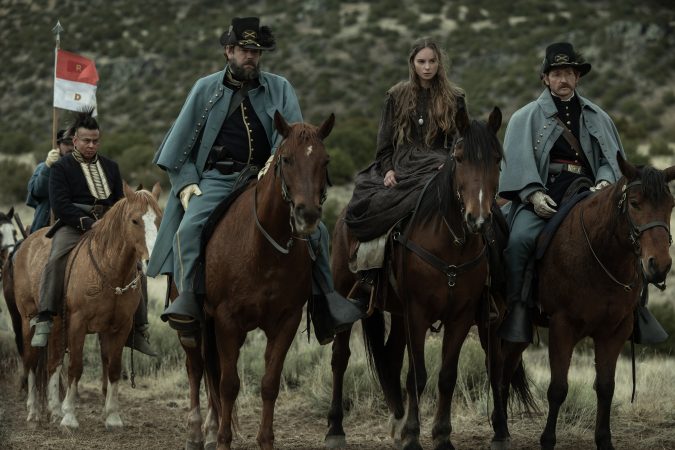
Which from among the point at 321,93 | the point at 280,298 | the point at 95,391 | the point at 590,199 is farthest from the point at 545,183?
the point at 321,93

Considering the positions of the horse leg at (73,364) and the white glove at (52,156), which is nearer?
the horse leg at (73,364)

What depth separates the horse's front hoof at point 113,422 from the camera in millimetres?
10230

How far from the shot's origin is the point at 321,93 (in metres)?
39.8

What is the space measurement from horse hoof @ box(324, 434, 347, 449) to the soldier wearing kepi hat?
6.14 ft

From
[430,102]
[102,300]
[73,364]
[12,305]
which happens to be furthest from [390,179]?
[12,305]

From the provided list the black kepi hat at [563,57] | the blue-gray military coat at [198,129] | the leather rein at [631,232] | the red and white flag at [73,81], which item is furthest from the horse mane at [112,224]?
the leather rein at [631,232]

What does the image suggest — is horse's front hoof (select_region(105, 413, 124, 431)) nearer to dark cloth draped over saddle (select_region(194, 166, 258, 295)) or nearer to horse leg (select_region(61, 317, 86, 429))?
horse leg (select_region(61, 317, 86, 429))

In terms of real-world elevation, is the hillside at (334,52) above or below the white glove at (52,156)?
above

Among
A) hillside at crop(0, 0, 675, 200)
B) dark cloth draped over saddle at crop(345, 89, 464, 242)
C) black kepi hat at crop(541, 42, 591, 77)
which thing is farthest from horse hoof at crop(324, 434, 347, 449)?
hillside at crop(0, 0, 675, 200)

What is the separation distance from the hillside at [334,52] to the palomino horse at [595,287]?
2387cm

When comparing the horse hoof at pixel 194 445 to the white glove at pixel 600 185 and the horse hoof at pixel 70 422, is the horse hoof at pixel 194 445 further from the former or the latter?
the white glove at pixel 600 185

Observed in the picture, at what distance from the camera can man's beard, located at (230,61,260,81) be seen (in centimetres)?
841

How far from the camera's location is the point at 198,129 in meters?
8.48

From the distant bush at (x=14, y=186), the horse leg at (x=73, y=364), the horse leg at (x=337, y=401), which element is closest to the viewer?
the horse leg at (x=337, y=401)
